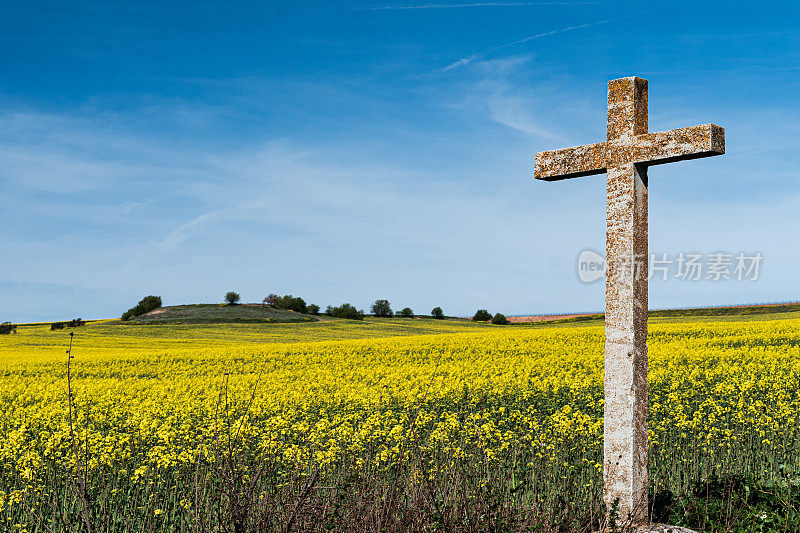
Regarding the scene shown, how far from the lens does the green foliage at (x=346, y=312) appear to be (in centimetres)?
6162

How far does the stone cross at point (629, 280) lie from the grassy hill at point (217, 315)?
4906 cm

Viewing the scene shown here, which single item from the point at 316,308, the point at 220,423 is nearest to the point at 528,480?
the point at 220,423

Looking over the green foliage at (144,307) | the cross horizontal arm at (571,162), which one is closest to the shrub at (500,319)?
the green foliage at (144,307)

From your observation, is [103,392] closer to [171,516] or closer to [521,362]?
[171,516]

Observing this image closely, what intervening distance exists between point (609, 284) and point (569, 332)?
21211 millimetres

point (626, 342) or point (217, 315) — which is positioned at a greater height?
point (626, 342)

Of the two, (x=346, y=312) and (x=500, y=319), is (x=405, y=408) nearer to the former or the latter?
(x=500, y=319)

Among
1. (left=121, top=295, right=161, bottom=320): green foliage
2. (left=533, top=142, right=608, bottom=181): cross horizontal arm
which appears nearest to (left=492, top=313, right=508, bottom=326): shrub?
(left=121, top=295, right=161, bottom=320): green foliage

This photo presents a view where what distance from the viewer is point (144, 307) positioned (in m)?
60.6

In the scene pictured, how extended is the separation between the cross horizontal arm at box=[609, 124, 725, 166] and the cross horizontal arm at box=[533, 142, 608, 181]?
0.20 meters

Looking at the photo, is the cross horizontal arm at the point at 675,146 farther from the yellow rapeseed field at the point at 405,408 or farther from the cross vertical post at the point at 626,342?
the yellow rapeseed field at the point at 405,408

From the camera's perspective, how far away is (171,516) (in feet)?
21.7

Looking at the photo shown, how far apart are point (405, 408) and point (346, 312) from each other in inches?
2022

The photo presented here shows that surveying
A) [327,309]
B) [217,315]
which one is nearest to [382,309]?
[327,309]
